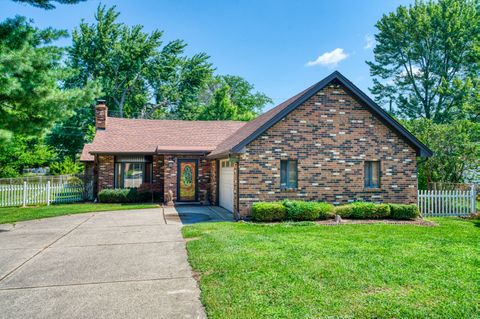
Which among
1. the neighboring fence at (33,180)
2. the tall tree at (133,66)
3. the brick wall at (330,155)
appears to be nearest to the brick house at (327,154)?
the brick wall at (330,155)

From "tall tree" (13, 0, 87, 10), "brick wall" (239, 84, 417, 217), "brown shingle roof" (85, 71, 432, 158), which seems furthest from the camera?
"brown shingle roof" (85, 71, 432, 158)

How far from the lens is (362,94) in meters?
12.8

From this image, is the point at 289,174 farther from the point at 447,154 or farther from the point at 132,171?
the point at 132,171

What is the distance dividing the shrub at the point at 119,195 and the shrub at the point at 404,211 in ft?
43.0

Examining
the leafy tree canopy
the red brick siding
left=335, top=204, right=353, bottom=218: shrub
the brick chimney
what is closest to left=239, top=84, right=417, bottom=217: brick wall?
left=335, top=204, right=353, bottom=218: shrub

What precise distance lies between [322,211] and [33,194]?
49.4 feet

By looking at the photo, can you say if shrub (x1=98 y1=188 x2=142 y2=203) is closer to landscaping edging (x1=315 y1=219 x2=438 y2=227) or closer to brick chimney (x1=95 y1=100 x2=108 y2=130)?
brick chimney (x1=95 y1=100 x2=108 y2=130)

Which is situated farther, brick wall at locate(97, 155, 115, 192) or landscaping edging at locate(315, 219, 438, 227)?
brick wall at locate(97, 155, 115, 192)

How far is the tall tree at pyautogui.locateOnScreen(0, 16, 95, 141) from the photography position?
8438mm

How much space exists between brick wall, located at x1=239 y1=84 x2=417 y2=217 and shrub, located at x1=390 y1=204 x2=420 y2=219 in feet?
2.99

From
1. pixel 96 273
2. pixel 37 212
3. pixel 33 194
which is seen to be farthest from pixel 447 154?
pixel 33 194

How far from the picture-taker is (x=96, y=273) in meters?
6.26

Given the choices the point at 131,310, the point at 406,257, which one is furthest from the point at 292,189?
the point at 131,310

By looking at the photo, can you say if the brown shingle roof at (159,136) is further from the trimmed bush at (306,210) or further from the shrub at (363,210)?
the shrub at (363,210)
